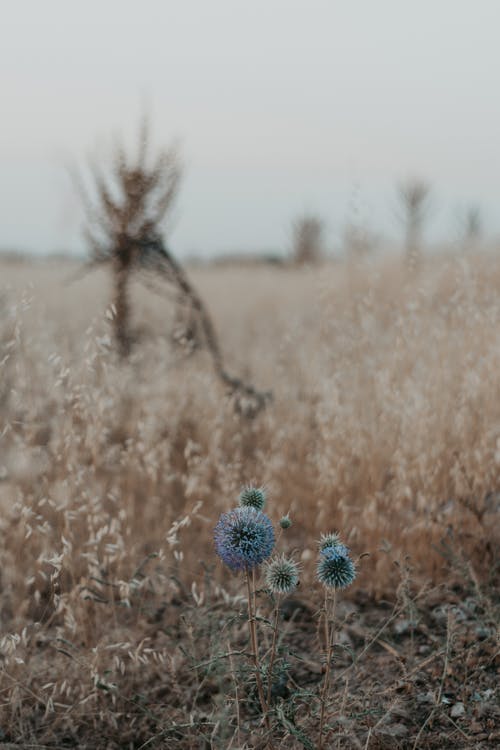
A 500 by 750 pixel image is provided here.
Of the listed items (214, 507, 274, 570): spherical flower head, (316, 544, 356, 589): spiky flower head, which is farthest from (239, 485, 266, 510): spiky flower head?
(316, 544, 356, 589): spiky flower head

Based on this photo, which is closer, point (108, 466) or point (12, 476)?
point (12, 476)

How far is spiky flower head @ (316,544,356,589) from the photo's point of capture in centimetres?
165

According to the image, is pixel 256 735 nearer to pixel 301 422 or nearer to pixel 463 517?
pixel 463 517

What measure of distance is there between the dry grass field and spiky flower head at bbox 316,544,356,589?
218mm

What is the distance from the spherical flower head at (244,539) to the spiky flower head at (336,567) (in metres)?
0.13

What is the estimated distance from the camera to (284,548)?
2537mm

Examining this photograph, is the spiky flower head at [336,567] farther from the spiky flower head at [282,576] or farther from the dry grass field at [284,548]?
the dry grass field at [284,548]

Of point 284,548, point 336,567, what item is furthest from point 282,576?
point 284,548

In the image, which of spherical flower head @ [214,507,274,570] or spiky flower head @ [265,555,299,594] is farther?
spiky flower head @ [265,555,299,594]

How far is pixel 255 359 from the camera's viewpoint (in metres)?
6.93

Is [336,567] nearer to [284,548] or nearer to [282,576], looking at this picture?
[282,576]

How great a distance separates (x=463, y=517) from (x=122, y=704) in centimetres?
152

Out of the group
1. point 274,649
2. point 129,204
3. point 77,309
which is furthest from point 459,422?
point 77,309

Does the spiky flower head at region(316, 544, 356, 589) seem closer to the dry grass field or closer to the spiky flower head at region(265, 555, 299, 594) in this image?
the spiky flower head at region(265, 555, 299, 594)
